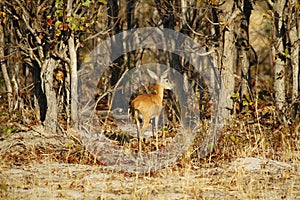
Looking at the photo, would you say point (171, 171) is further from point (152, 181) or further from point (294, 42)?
point (294, 42)

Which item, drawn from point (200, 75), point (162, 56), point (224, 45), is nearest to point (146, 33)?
point (162, 56)

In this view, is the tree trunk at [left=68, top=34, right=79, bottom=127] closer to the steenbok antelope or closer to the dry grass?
the dry grass

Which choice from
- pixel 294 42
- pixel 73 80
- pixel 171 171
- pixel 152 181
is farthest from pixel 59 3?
pixel 294 42

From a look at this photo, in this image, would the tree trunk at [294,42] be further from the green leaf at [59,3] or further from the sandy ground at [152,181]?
the green leaf at [59,3]

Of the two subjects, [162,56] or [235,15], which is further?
[162,56]

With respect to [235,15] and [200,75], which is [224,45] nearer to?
[235,15]

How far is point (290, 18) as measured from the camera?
12.0 m

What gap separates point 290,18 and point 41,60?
483cm

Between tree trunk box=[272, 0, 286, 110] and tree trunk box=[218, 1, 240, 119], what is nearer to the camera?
tree trunk box=[218, 1, 240, 119]

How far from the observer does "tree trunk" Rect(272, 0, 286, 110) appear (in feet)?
39.3

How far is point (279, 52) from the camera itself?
11961 mm

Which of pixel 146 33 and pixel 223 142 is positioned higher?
pixel 146 33

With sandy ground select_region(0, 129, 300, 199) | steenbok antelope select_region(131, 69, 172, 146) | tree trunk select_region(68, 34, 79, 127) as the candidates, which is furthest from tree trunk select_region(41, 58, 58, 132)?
steenbok antelope select_region(131, 69, 172, 146)

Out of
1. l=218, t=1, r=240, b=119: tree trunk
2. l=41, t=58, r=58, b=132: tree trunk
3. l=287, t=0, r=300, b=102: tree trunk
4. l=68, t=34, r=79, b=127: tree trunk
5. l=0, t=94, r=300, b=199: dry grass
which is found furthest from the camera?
l=287, t=0, r=300, b=102: tree trunk
